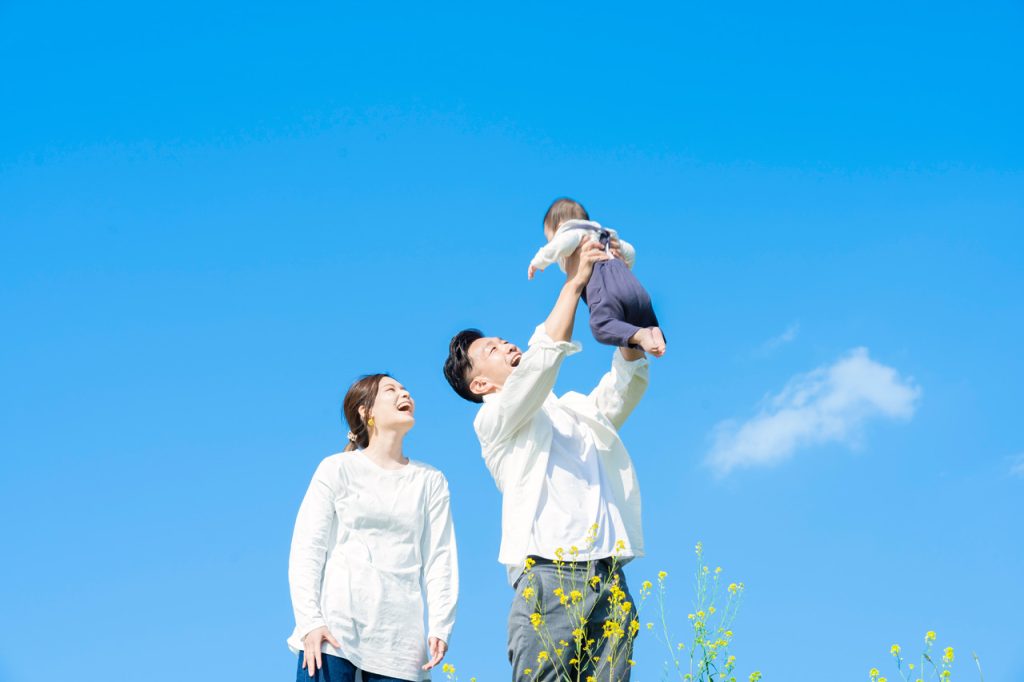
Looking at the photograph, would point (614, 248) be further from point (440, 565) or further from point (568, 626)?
point (568, 626)

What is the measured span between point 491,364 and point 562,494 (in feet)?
3.27

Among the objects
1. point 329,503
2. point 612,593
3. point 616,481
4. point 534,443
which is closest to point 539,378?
point 534,443

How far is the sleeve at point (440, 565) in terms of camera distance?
5.27 metres

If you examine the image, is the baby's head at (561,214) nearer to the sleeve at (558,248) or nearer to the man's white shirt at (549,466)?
the sleeve at (558,248)

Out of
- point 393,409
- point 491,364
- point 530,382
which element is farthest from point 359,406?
point 530,382

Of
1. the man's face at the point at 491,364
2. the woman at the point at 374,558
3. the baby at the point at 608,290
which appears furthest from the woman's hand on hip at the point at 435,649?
the baby at the point at 608,290

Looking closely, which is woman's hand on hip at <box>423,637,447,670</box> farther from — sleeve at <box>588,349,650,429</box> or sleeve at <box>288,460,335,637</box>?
sleeve at <box>588,349,650,429</box>

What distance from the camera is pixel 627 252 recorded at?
5.98 m

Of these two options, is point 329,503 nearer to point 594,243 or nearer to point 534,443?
point 534,443

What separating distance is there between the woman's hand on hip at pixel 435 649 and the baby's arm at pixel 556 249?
1905mm

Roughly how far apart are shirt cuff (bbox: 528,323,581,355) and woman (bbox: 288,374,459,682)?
103 centimetres

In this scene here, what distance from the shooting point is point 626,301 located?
5430 mm

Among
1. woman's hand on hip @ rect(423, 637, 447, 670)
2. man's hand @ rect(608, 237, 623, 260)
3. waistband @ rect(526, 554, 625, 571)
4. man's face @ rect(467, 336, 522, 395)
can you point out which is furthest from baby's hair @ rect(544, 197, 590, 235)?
woman's hand on hip @ rect(423, 637, 447, 670)

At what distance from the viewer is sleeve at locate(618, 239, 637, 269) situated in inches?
234
